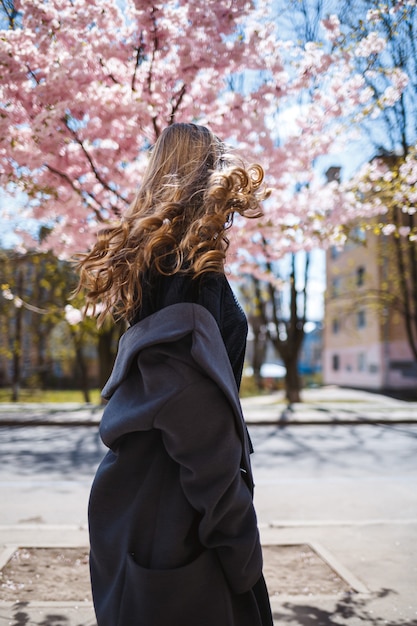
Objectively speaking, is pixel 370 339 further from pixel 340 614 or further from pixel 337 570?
pixel 340 614

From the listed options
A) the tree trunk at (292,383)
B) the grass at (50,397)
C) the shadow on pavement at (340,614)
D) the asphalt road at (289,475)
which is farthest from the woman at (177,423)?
the grass at (50,397)

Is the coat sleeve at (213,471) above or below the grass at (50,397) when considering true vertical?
above

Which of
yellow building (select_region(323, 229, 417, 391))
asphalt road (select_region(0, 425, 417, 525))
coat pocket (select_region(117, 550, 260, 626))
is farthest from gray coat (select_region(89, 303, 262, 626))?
yellow building (select_region(323, 229, 417, 391))

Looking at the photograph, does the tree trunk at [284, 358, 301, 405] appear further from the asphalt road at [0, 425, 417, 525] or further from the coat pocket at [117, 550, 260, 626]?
the coat pocket at [117, 550, 260, 626]

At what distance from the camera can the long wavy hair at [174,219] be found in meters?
1.72

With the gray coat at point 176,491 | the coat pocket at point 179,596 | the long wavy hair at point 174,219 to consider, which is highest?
the long wavy hair at point 174,219

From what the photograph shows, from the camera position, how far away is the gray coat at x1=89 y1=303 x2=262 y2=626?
1.55 m

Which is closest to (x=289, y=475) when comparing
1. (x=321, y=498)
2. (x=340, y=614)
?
(x=321, y=498)

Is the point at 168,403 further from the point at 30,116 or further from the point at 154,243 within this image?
the point at 30,116

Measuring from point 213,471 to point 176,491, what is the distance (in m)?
0.14

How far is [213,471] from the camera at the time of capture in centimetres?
154

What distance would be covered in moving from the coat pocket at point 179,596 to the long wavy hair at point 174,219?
737 mm

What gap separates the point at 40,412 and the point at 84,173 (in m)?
14.6

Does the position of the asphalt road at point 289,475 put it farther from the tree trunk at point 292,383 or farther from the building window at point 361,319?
the building window at point 361,319
